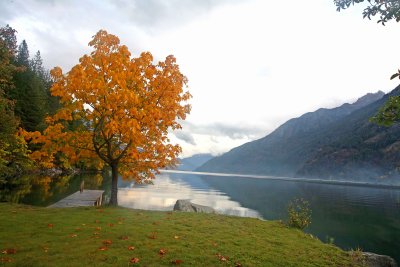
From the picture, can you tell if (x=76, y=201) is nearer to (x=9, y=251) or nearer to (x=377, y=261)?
(x=9, y=251)

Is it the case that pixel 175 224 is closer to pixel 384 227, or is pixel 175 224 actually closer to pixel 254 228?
pixel 254 228

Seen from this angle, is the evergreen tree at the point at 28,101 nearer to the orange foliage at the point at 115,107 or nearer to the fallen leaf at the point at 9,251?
the orange foliage at the point at 115,107

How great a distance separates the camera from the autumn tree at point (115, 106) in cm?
1942

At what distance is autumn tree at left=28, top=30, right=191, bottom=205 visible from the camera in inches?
765

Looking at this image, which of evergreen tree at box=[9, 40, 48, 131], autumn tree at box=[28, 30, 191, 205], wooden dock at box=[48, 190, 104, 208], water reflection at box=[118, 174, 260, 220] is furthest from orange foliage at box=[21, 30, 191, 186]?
evergreen tree at box=[9, 40, 48, 131]

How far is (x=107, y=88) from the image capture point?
62.4ft

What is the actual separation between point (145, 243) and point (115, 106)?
883 centimetres

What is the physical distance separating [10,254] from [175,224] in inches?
359

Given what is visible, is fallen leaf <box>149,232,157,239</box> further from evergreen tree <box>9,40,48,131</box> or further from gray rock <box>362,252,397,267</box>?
evergreen tree <box>9,40,48,131</box>

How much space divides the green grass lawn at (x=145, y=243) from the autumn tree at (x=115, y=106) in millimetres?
4601

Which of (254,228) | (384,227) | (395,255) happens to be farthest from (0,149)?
(384,227)

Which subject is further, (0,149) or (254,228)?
(0,149)

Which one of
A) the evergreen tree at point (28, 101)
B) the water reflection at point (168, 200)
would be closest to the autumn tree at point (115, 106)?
the water reflection at point (168, 200)

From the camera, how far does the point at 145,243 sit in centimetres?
1309
